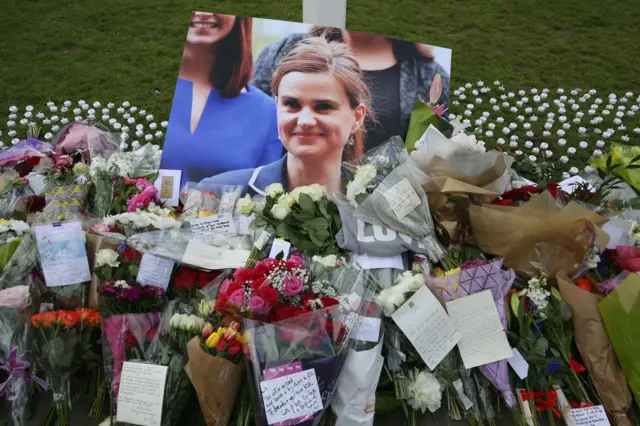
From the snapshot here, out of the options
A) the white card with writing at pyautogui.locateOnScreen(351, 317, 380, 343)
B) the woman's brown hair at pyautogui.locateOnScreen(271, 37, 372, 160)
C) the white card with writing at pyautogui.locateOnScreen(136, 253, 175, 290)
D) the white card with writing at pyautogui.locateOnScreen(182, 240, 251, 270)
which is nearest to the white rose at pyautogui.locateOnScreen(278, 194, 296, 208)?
the white card with writing at pyautogui.locateOnScreen(182, 240, 251, 270)

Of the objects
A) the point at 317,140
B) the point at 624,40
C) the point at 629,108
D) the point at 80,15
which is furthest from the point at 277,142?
the point at 624,40

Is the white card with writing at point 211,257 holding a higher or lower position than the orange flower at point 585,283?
higher

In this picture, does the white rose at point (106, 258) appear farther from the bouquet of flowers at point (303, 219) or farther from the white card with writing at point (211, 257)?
the bouquet of flowers at point (303, 219)

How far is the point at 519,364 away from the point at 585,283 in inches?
18.0

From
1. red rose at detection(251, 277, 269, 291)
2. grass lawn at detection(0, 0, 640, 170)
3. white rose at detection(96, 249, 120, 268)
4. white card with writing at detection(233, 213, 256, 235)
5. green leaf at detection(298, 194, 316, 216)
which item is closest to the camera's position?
red rose at detection(251, 277, 269, 291)

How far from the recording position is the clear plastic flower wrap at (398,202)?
211 cm

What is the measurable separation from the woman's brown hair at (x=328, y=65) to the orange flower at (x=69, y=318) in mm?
1701

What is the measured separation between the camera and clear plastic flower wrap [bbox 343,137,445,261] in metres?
2.11

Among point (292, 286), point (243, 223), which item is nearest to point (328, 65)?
point (243, 223)

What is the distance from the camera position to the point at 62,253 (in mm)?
2047

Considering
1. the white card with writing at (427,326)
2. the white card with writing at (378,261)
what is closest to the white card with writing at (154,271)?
the white card with writing at (378,261)

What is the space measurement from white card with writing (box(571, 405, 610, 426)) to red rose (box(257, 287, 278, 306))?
3.79 ft

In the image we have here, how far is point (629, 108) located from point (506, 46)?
1.49 meters

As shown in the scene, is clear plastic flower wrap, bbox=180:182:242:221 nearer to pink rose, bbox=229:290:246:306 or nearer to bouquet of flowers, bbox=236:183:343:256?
bouquet of flowers, bbox=236:183:343:256
